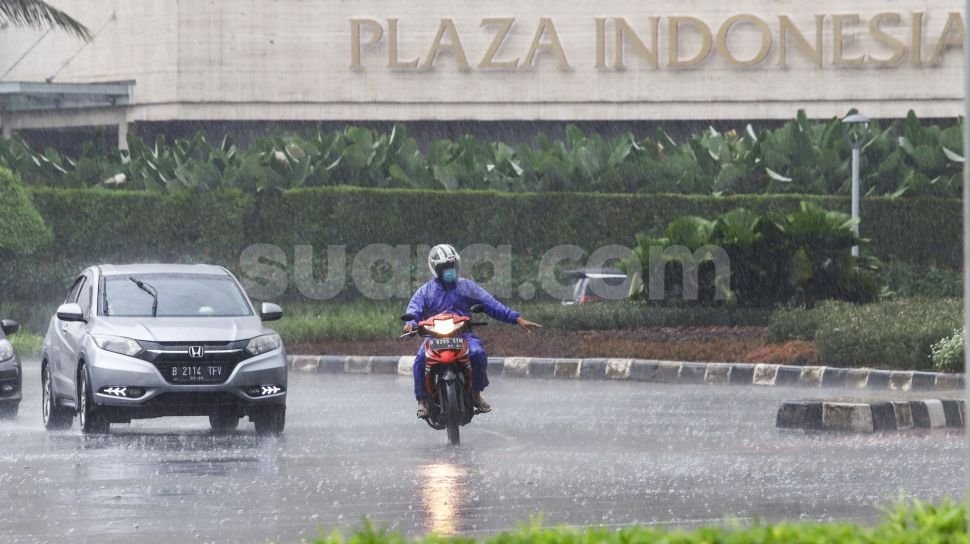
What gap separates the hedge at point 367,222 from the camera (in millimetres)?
31000

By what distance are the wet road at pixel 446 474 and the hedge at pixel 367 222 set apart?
12.8 meters

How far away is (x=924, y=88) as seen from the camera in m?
39.6

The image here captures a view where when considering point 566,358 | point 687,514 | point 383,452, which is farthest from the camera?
point 566,358

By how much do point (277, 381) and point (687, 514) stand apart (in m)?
6.12

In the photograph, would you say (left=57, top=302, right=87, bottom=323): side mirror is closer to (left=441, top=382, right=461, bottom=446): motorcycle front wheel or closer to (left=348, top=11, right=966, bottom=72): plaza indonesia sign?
(left=441, top=382, right=461, bottom=446): motorcycle front wheel

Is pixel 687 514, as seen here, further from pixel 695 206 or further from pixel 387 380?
pixel 695 206

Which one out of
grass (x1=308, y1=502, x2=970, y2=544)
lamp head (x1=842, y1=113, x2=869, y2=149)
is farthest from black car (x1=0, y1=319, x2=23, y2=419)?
lamp head (x1=842, y1=113, x2=869, y2=149)

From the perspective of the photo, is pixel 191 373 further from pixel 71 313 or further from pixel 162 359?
pixel 71 313

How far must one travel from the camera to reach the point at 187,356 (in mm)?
15398

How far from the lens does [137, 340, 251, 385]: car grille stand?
15383mm

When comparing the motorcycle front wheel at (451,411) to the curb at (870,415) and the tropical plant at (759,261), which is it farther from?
the tropical plant at (759,261)

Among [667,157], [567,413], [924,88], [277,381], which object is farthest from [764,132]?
[277,381]

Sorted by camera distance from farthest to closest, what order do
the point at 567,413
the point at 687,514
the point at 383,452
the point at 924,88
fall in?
the point at 924,88
the point at 567,413
the point at 383,452
the point at 687,514

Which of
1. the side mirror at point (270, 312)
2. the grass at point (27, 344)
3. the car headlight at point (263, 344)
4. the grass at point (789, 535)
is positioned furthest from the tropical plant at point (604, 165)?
the grass at point (789, 535)
